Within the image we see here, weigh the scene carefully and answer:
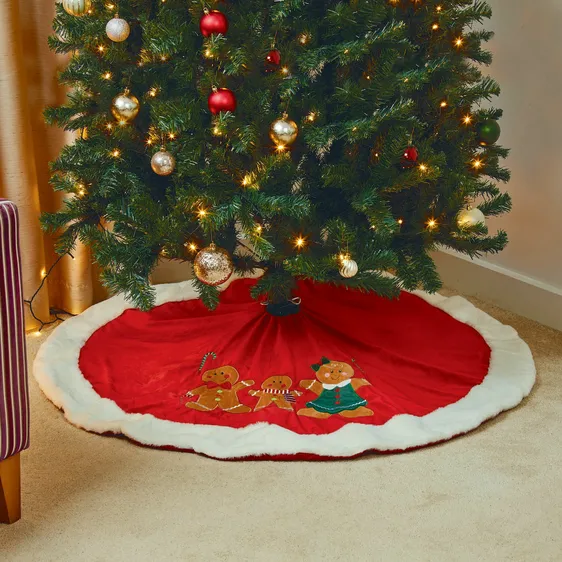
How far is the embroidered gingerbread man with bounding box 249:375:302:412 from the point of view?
1.74 m

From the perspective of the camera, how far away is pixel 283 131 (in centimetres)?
159

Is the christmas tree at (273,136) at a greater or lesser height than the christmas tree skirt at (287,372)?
greater

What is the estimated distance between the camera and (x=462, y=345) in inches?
80.5

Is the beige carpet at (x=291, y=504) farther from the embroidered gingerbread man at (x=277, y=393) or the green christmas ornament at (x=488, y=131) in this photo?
the green christmas ornament at (x=488, y=131)

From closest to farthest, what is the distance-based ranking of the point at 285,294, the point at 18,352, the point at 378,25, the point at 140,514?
the point at 18,352, the point at 140,514, the point at 378,25, the point at 285,294

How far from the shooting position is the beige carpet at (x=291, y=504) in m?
1.32

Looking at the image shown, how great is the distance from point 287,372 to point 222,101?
0.69 meters

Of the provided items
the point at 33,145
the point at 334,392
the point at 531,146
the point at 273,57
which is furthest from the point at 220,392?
the point at 531,146

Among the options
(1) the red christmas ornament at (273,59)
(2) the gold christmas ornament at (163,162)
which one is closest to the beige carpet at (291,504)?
(2) the gold christmas ornament at (163,162)

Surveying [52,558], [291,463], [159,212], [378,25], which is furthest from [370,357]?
[52,558]

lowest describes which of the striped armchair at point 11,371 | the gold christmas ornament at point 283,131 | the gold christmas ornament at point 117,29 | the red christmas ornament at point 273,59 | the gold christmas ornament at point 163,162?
the striped armchair at point 11,371

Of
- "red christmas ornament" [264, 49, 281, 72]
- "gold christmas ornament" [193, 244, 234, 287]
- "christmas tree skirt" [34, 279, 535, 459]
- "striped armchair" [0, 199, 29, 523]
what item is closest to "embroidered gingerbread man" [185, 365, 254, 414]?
"christmas tree skirt" [34, 279, 535, 459]

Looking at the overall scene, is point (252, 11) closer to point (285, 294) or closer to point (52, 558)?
point (285, 294)

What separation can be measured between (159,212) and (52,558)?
776mm
